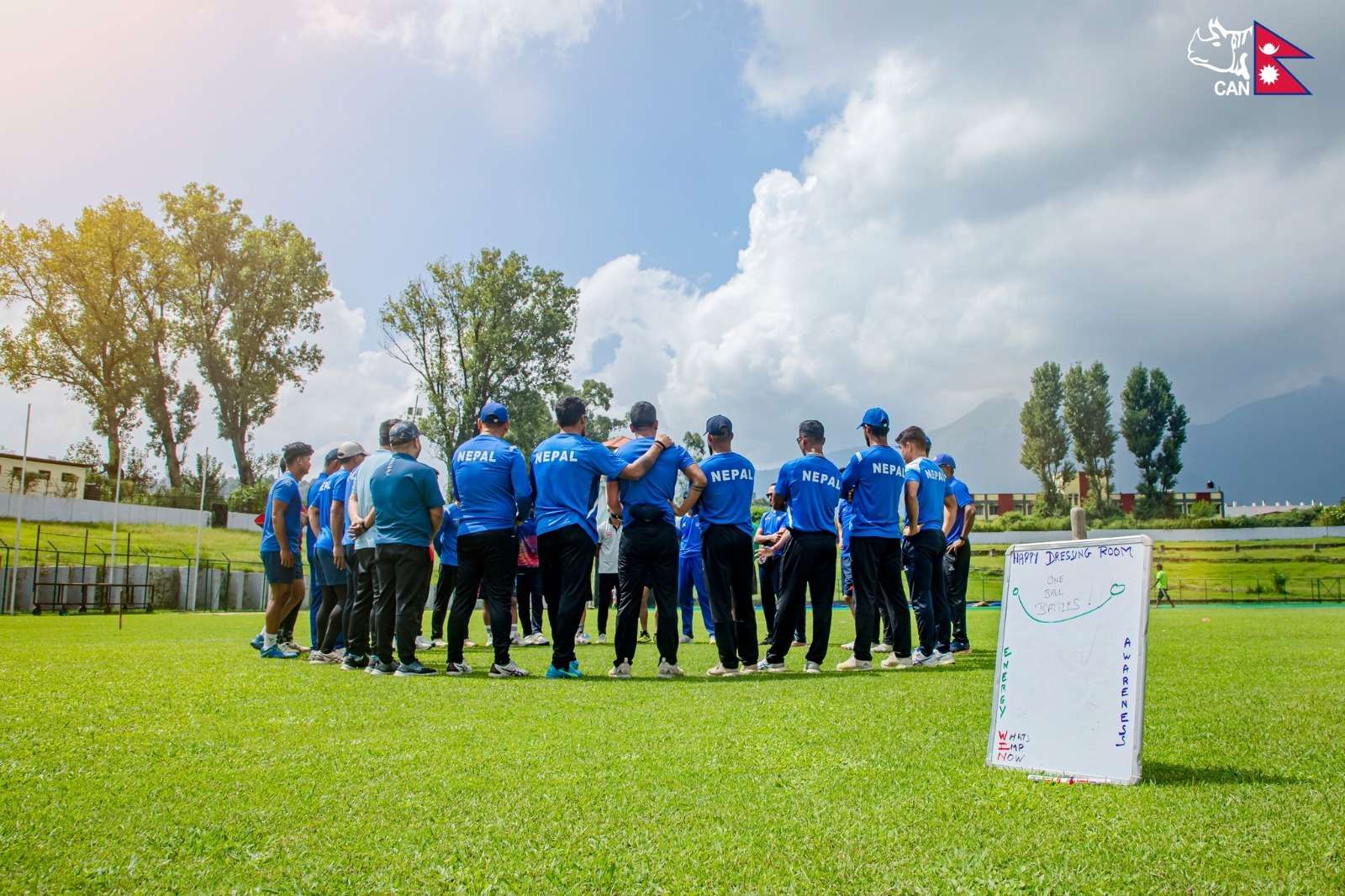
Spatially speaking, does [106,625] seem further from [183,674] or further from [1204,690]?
[1204,690]

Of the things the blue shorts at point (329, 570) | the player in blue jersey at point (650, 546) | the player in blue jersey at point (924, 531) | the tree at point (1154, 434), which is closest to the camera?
the player in blue jersey at point (650, 546)

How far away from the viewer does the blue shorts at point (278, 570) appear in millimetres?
8984

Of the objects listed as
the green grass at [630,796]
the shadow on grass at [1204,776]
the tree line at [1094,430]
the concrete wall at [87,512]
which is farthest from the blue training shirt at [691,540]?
the tree line at [1094,430]

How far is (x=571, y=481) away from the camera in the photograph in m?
7.11

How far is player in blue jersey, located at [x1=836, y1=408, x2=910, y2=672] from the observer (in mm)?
7855

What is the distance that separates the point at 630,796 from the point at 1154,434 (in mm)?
93901

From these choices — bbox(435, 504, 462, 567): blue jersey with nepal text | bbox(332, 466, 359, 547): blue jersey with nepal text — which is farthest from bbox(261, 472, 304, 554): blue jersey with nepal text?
bbox(435, 504, 462, 567): blue jersey with nepal text

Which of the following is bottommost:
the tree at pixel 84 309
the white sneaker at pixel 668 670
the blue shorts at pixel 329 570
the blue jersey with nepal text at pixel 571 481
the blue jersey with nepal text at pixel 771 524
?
the white sneaker at pixel 668 670

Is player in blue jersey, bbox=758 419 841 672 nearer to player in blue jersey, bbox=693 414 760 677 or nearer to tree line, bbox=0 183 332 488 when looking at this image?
player in blue jersey, bbox=693 414 760 677

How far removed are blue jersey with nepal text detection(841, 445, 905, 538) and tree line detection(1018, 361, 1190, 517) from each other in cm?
8300

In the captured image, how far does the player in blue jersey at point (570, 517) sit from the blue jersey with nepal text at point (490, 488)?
0.58ft

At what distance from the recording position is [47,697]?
5.12 meters

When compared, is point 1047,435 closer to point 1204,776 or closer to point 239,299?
point 239,299

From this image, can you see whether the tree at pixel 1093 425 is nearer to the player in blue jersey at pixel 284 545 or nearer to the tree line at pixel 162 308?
the tree line at pixel 162 308
